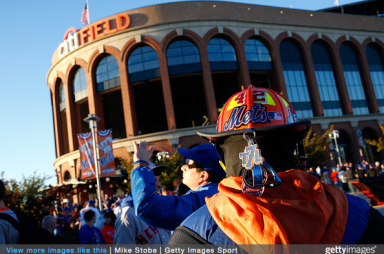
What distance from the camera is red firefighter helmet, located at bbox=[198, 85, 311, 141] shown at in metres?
1.37

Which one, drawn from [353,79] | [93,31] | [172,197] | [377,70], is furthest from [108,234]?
[377,70]

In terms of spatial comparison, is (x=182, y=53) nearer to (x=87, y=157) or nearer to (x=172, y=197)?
(x=87, y=157)

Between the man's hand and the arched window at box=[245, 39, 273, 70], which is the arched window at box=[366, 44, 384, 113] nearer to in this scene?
the arched window at box=[245, 39, 273, 70]

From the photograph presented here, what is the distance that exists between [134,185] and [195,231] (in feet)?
3.24

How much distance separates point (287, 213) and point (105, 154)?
60.0 feet

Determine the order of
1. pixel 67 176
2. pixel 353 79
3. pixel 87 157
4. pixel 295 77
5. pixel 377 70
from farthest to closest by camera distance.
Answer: pixel 377 70 → pixel 353 79 → pixel 67 176 → pixel 295 77 → pixel 87 157

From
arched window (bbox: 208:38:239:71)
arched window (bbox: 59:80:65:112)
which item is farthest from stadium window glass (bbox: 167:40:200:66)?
arched window (bbox: 59:80:65:112)

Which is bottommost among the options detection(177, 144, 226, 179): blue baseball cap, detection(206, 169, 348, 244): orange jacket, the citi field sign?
detection(206, 169, 348, 244): orange jacket

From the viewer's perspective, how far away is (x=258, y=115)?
1413 mm

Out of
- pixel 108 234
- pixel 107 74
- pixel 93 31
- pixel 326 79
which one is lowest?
pixel 108 234

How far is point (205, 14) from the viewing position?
28.9 m

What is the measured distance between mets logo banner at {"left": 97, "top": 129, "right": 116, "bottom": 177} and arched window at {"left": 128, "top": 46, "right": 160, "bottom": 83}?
10.9 m

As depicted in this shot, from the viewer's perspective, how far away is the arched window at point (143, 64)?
28.2 metres

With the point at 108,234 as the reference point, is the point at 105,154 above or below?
above
